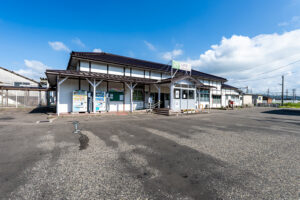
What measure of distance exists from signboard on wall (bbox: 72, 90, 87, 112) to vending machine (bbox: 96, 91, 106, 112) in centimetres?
110

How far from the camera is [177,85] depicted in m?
14.6

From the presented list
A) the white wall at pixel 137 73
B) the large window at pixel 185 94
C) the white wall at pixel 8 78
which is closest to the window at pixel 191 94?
the large window at pixel 185 94

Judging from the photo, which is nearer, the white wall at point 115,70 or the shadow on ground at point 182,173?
the shadow on ground at point 182,173

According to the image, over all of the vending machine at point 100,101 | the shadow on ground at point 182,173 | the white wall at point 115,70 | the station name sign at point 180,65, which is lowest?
the shadow on ground at point 182,173

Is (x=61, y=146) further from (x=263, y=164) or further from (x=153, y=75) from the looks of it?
(x=153, y=75)

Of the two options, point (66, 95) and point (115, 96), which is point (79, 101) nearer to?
point (66, 95)

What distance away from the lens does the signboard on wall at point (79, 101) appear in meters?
11.8

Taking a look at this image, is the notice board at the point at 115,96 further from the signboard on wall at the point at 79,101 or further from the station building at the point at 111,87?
the signboard on wall at the point at 79,101

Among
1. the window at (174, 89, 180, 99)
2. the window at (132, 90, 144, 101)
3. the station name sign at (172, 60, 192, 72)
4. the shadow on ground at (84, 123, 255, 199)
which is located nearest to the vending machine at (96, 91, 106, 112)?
the window at (132, 90, 144, 101)

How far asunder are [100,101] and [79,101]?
1904mm

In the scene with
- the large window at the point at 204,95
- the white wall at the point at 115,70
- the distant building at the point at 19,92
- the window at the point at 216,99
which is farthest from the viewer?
the window at the point at 216,99

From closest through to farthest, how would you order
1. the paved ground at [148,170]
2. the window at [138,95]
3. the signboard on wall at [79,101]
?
1. the paved ground at [148,170]
2. the signboard on wall at [79,101]
3. the window at [138,95]

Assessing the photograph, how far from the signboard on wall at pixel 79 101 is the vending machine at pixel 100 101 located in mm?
1098

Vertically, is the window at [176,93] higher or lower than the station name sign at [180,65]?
lower
